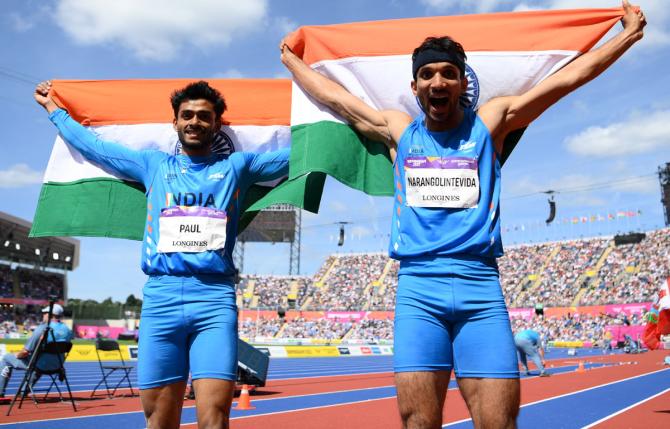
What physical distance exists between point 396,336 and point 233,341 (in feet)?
3.04

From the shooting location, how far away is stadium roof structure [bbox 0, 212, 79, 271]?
38.7 metres

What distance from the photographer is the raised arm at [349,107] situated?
9.64ft

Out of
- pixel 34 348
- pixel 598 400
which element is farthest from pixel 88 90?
pixel 598 400

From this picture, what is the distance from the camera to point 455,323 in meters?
2.43

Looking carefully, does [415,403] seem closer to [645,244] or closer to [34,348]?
[34,348]

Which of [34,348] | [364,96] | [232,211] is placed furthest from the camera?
[34,348]

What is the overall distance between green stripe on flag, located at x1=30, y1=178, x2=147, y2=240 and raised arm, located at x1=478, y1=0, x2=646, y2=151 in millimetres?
2532

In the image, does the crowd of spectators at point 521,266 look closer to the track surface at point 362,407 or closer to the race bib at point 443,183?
the track surface at point 362,407

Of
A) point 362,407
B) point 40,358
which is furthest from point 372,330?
point 40,358

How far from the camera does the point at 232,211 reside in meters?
3.27

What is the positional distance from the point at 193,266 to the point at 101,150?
4.40 ft

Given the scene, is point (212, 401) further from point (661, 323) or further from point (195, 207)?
point (661, 323)

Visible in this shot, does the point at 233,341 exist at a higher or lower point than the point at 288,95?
lower

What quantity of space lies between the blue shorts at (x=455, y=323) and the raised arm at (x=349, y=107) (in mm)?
781
